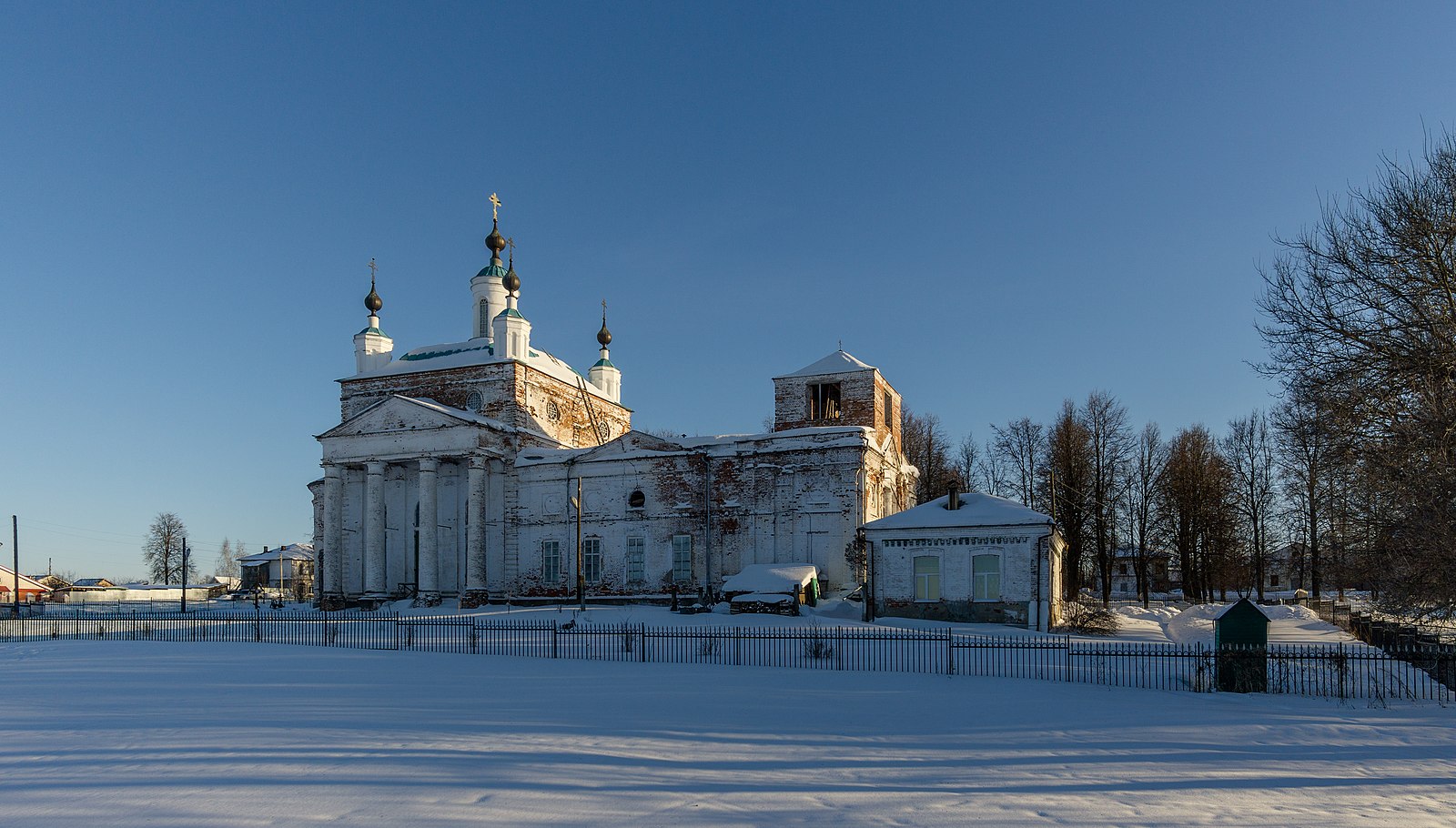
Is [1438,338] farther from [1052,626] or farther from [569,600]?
[569,600]

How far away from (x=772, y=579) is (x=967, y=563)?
21.3 feet

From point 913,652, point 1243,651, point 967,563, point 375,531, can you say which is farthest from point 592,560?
point 1243,651

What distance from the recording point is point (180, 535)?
9669cm

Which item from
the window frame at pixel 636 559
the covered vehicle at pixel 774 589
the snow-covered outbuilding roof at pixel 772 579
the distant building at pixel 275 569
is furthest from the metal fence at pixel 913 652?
the distant building at pixel 275 569

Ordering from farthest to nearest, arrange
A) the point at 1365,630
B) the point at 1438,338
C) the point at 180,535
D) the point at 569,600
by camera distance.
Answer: the point at 180,535 → the point at 569,600 → the point at 1365,630 → the point at 1438,338

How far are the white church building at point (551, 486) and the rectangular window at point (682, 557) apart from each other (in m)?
0.05

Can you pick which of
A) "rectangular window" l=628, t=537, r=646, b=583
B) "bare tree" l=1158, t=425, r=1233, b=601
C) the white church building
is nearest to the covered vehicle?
the white church building

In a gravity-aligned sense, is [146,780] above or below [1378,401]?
below

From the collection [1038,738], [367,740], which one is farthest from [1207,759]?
[367,740]

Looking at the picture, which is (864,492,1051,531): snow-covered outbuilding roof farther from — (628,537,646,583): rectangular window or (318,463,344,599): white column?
(318,463,344,599): white column

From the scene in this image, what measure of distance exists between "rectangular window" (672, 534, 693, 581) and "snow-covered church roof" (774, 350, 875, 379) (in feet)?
25.2

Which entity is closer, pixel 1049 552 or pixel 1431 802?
pixel 1431 802

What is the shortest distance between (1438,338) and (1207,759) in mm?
12896

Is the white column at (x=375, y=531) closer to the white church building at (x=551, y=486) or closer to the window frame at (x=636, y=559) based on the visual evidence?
the white church building at (x=551, y=486)
